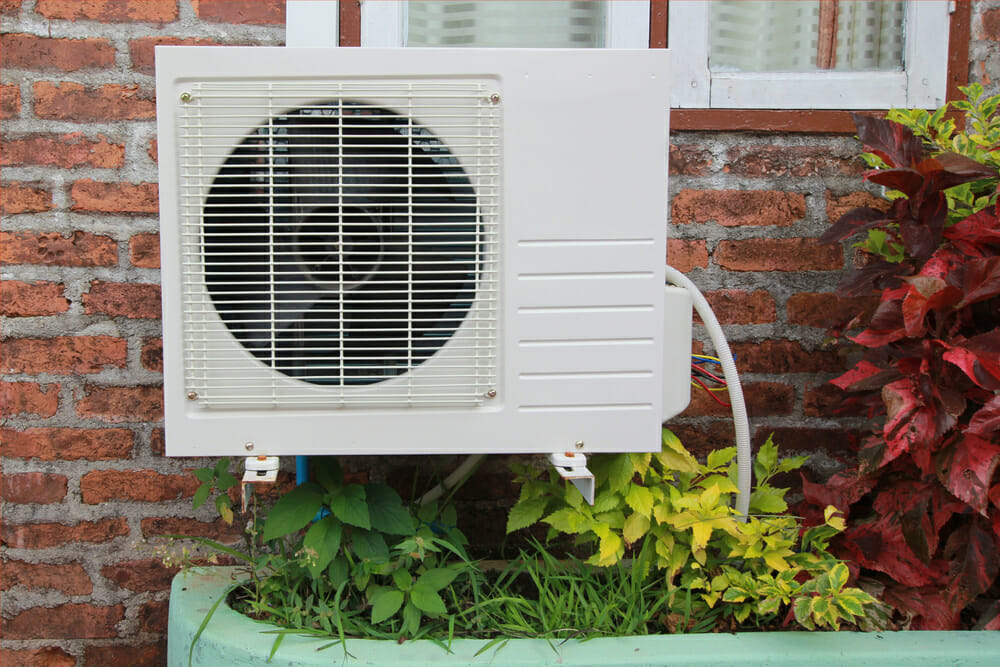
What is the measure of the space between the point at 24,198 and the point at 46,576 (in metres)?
0.80

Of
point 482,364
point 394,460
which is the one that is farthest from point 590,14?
point 394,460

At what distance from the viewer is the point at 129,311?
146 centimetres

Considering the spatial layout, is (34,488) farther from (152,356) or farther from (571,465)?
(571,465)

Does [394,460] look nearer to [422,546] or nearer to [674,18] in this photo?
[422,546]

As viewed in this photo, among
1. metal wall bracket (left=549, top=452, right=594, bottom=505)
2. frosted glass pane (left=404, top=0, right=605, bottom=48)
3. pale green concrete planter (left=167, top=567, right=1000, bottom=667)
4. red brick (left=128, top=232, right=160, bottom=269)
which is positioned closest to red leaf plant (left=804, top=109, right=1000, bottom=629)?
pale green concrete planter (left=167, top=567, right=1000, bottom=667)

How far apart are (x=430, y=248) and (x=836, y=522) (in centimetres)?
79

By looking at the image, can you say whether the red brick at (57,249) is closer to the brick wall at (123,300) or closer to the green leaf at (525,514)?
the brick wall at (123,300)

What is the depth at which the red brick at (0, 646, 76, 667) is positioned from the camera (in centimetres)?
148

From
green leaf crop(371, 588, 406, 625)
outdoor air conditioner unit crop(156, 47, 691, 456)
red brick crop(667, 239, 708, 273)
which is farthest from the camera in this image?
red brick crop(667, 239, 708, 273)

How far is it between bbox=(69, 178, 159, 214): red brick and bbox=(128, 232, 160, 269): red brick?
54 millimetres

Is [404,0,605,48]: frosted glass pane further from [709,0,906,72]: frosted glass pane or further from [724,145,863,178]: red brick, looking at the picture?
[724,145,863,178]: red brick

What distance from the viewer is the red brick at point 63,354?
57.0 inches

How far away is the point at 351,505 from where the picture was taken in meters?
1.10

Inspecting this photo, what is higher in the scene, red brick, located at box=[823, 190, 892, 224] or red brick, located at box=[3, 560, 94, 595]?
red brick, located at box=[823, 190, 892, 224]
